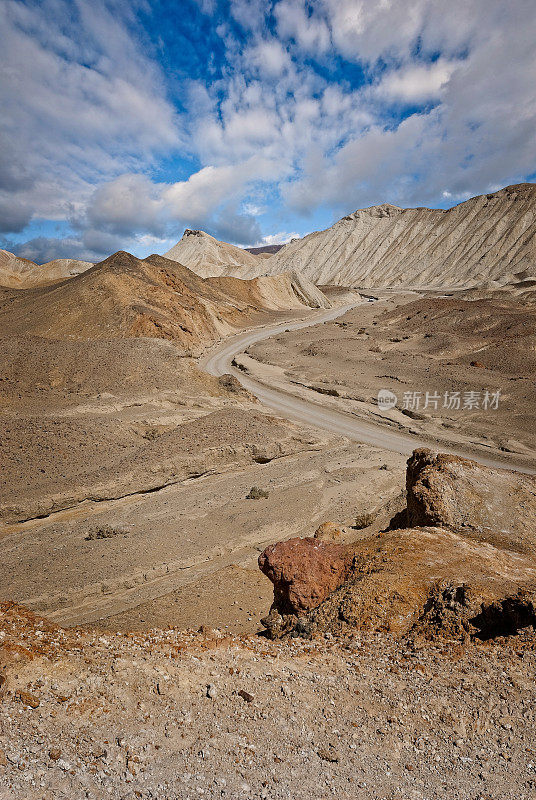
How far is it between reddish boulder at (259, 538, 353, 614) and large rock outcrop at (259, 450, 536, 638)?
0.06 ft

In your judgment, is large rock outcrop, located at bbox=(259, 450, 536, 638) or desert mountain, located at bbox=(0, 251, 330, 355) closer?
large rock outcrop, located at bbox=(259, 450, 536, 638)

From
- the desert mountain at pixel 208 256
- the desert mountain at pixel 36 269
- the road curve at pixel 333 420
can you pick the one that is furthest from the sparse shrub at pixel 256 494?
the desert mountain at pixel 208 256

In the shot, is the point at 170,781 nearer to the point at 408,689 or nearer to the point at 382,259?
the point at 408,689

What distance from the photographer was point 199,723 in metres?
4.10

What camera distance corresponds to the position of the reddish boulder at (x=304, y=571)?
22.6 ft

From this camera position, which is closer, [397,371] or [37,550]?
[37,550]

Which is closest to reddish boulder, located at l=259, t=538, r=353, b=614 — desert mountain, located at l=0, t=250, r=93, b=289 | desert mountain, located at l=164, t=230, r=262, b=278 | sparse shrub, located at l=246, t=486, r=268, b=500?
sparse shrub, located at l=246, t=486, r=268, b=500

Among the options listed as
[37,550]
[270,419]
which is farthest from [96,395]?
[37,550]

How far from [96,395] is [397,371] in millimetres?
23955

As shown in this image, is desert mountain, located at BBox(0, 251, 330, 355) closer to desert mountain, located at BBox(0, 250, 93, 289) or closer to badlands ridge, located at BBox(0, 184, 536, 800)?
badlands ridge, located at BBox(0, 184, 536, 800)

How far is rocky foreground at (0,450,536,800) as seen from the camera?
347 cm

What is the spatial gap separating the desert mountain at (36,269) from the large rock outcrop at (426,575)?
348ft

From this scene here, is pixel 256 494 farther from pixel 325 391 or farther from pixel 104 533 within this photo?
pixel 325 391

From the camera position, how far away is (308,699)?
4484 millimetres
